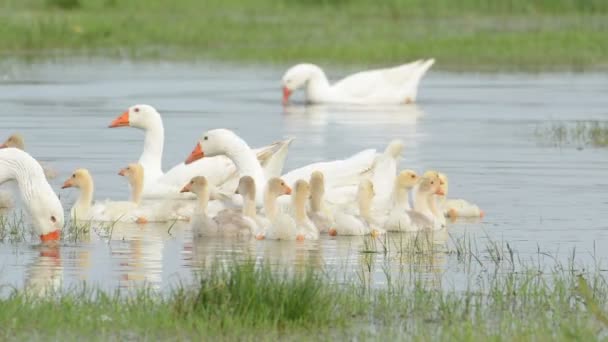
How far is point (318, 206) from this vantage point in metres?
13.2

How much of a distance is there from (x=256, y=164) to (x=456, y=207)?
1.73 m

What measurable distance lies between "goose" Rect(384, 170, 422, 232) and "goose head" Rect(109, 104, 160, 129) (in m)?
3.49

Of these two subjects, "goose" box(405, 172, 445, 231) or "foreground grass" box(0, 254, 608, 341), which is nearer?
"foreground grass" box(0, 254, 608, 341)

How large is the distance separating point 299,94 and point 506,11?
1712 cm

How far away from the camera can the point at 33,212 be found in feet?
38.3

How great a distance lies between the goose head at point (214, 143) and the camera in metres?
14.2

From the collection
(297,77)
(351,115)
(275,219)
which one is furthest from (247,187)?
(297,77)

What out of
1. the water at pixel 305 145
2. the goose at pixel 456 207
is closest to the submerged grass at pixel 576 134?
the water at pixel 305 145

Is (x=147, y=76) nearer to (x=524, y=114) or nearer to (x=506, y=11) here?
(x=524, y=114)

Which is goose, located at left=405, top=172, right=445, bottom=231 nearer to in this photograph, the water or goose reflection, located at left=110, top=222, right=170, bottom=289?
the water

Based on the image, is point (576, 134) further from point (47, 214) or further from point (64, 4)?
point (64, 4)

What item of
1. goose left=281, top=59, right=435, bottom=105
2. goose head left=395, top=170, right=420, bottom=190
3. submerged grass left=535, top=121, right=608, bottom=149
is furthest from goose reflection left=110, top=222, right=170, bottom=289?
goose left=281, top=59, right=435, bottom=105

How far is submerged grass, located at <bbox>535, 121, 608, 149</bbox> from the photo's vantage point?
20219 mm

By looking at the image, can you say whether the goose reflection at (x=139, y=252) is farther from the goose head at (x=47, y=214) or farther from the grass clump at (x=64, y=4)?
the grass clump at (x=64, y=4)
